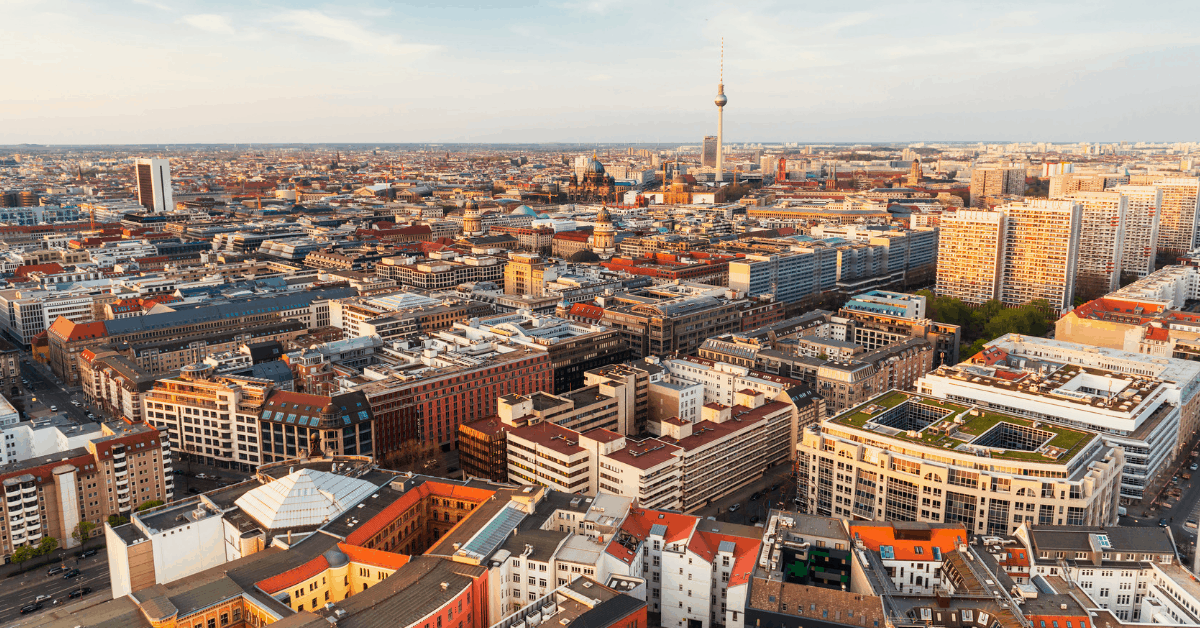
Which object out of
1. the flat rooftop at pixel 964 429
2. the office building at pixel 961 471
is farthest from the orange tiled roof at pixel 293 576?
the flat rooftop at pixel 964 429

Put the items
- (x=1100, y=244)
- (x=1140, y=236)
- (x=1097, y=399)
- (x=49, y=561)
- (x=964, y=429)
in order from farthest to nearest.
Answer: (x=1140, y=236) → (x=1100, y=244) → (x=1097, y=399) → (x=964, y=429) → (x=49, y=561)

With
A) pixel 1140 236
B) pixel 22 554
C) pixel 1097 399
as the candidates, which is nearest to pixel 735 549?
pixel 1097 399

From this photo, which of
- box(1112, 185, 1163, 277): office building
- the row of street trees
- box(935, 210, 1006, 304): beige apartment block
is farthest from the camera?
box(1112, 185, 1163, 277): office building

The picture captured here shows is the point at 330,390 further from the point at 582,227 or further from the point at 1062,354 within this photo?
the point at 582,227

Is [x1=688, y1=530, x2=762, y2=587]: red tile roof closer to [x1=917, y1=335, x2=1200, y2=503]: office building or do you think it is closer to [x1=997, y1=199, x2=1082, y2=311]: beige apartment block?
[x1=917, y1=335, x2=1200, y2=503]: office building

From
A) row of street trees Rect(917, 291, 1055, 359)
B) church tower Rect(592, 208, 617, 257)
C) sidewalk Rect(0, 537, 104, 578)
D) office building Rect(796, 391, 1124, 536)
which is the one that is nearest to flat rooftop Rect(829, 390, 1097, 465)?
office building Rect(796, 391, 1124, 536)

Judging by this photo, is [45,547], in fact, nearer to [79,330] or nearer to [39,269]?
[79,330]

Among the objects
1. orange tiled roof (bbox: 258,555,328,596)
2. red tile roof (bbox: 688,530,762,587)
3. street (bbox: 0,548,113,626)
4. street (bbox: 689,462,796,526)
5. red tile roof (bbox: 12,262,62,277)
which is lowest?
street (bbox: 0,548,113,626)
